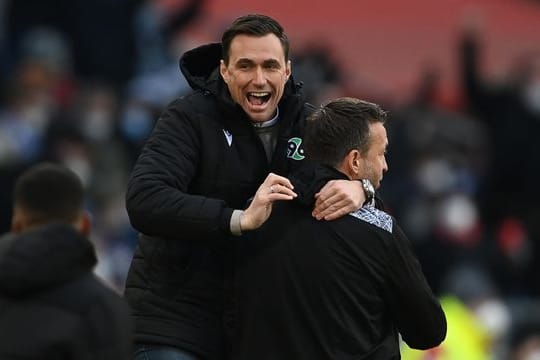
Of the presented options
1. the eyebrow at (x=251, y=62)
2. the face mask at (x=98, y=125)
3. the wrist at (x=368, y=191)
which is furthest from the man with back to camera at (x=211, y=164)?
the face mask at (x=98, y=125)

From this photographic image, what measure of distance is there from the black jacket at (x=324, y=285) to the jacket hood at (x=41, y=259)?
797 millimetres

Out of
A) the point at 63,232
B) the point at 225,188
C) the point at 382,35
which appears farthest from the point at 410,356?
the point at 382,35

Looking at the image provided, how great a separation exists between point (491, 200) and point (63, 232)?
8325 mm

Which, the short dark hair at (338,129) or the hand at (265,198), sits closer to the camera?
the hand at (265,198)

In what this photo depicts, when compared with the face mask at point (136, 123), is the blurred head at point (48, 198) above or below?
above

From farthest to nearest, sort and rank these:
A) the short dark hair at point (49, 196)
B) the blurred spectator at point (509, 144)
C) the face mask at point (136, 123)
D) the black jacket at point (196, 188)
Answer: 1. the blurred spectator at point (509, 144)
2. the face mask at point (136, 123)
3. the black jacket at point (196, 188)
4. the short dark hair at point (49, 196)

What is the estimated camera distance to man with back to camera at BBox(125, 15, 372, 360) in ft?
16.0

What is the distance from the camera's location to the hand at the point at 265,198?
4.61 metres

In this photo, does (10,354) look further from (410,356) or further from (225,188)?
(410,356)

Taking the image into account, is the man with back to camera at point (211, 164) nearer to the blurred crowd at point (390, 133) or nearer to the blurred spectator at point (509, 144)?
the blurred crowd at point (390, 133)

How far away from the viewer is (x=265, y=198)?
4.61 meters

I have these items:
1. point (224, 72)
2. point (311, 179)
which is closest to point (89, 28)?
point (224, 72)

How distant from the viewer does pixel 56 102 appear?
36.6 ft

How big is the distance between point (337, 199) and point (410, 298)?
1.21 ft
